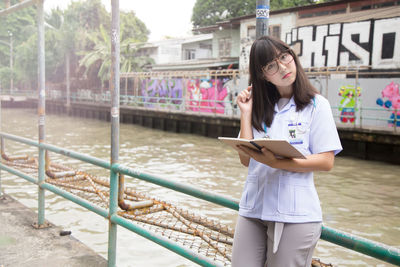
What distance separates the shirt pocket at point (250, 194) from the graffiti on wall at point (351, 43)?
1711 centimetres

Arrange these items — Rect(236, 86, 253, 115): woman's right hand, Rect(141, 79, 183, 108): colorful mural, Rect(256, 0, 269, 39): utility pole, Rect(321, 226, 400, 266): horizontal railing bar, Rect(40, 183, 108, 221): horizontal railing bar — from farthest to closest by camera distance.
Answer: Rect(141, 79, 183, 108): colorful mural < Rect(40, 183, 108, 221): horizontal railing bar < Rect(256, 0, 269, 39): utility pole < Rect(236, 86, 253, 115): woman's right hand < Rect(321, 226, 400, 266): horizontal railing bar

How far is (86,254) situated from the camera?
3521mm

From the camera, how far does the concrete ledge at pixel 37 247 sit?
3.35 meters

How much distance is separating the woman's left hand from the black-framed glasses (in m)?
0.37

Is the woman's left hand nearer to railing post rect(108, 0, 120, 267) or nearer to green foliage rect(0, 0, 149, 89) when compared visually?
railing post rect(108, 0, 120, 267)

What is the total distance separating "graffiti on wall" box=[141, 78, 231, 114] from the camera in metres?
22.9

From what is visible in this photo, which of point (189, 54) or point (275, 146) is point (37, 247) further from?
point (189, 54)

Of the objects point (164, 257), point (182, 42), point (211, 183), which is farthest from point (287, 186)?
point (182, 42)

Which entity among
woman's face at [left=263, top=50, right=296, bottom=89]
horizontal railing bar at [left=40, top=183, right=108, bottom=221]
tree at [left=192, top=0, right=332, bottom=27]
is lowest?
horizontal railing bar at [left=40, top=183, right=108, bottom=221]

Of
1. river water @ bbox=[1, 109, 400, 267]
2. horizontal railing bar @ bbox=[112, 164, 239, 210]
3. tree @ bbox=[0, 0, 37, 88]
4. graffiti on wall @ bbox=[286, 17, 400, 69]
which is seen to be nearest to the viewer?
horizontal railing bar @ bbox=[112, 164, 239, 210]

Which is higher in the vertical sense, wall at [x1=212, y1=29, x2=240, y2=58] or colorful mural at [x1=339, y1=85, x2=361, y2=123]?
wall at [x1=212, y1=29, x2=240, y2=58]

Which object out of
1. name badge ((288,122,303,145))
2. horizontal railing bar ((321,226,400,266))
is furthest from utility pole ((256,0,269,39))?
horizontal railing bar ((321,226,400,266))

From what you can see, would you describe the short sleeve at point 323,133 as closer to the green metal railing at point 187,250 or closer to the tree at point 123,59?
the green metal railing at point 187,250

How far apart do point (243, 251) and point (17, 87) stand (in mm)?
56140
